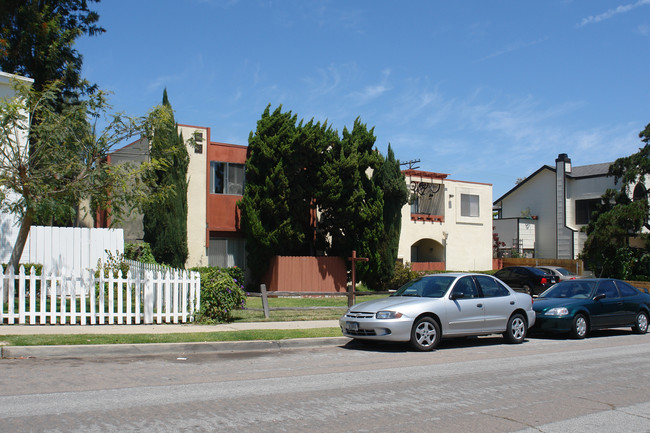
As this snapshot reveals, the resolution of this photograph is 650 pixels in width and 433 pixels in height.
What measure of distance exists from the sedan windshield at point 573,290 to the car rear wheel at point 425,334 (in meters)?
5.25

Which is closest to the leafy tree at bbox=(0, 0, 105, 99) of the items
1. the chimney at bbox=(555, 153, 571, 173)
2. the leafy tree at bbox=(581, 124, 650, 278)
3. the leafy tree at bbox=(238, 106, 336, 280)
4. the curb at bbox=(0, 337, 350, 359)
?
the leafy tree at bbox=(238, 106, 336, 280)

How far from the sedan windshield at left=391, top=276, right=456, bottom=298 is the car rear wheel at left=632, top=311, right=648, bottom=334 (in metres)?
6.44

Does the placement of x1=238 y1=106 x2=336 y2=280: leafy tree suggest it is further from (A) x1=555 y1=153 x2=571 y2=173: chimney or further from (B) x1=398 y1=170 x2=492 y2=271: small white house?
(A) x1=555 y1=153 x2=571 y2=173: chimney

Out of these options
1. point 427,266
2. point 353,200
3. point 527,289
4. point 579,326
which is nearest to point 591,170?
point 427,266

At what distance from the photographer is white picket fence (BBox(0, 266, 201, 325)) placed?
40.0 ft

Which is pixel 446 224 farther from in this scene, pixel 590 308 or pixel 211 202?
pixel 590 308

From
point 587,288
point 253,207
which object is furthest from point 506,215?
point 587,288

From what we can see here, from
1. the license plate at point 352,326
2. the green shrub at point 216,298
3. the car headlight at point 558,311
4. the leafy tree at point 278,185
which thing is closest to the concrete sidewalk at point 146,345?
the green shrub at point 216,298

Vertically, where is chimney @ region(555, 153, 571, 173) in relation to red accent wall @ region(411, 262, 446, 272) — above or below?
above

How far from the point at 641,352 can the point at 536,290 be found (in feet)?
52.2

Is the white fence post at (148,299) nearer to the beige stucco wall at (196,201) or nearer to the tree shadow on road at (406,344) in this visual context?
the tree shadow on road at (406,344)

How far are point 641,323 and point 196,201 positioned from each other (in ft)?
55.4

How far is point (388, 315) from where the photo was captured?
11.0 meters

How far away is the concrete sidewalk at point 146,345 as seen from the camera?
9.84m
